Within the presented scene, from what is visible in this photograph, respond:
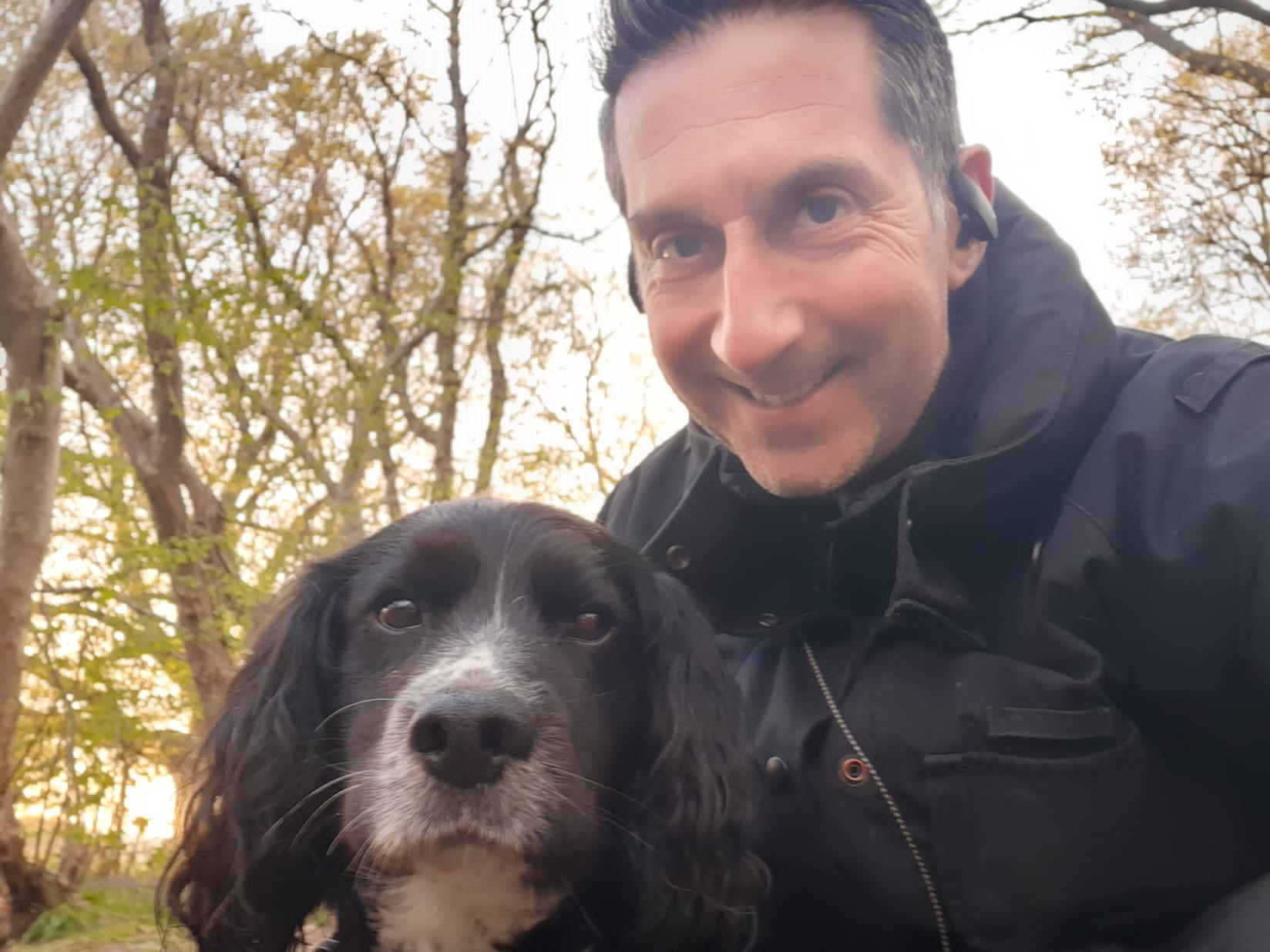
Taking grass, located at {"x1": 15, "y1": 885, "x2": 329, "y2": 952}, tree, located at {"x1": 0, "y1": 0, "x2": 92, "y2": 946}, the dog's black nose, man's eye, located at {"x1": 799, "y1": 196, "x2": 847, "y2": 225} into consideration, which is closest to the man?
man's eye, located at {"x1": 799, "y1": 196, "x2": 847, "y2": 225}

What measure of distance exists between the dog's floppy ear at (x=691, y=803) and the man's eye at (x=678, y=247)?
70 cm

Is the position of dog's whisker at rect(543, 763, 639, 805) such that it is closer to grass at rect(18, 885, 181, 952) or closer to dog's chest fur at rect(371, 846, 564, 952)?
dog's chest fur at rect(371, 846, 564, 952)

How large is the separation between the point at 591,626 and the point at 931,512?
679 millimetres

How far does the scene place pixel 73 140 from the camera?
7543 mm

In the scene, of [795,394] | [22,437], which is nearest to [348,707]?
[795,394]

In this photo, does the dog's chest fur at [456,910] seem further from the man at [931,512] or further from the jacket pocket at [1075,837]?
the jacket pocket at [1075,837]

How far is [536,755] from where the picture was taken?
5.59 ft

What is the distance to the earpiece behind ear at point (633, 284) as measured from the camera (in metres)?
2.41

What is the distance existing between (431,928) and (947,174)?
1788 millimetres

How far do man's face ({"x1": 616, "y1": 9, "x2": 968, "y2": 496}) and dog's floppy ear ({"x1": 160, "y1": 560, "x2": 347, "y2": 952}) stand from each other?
39.3 inches

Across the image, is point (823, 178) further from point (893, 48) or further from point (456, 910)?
point (456, 910)

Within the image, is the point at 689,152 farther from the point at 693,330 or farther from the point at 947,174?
the point at 947,174

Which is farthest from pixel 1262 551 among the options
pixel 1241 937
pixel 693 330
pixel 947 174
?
pixel 693 330

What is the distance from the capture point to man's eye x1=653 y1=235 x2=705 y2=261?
214cm
